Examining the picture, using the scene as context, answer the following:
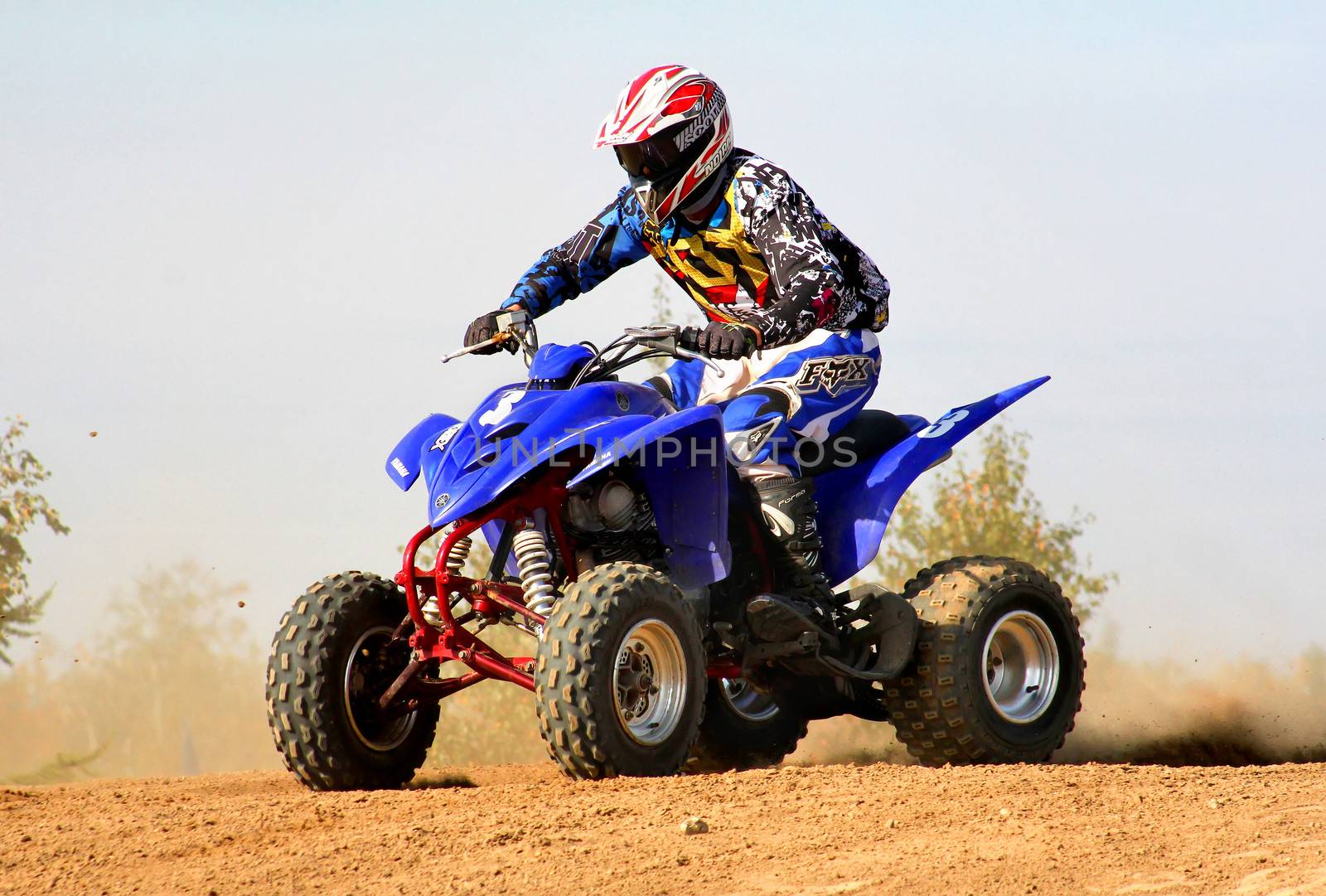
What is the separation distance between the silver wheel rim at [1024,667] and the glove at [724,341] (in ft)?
6.75

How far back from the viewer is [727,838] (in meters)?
4.99

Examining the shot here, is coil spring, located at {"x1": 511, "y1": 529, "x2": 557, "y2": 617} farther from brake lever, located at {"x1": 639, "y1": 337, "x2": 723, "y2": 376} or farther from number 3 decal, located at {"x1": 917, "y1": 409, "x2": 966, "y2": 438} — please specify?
number 3 decal, located at {"x1": 917, "y1": 409, "x2": 966, "y2": 438}

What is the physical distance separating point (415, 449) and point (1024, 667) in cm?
313

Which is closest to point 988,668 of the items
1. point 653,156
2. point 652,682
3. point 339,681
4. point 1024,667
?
point 1024,667

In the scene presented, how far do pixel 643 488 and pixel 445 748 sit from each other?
11816 mm

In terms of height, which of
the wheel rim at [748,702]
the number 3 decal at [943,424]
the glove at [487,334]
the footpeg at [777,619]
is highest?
the glove at [487,334]

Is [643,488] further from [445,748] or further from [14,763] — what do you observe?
[445,748]

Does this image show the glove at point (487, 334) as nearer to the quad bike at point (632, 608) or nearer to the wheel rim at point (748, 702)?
the quad bike at point (632, 608)

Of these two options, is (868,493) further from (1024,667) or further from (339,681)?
(339,681)

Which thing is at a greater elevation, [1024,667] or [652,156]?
[652,156]

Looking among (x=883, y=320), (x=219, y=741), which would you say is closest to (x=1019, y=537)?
(x=219, y=741)

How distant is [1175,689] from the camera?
10.1m

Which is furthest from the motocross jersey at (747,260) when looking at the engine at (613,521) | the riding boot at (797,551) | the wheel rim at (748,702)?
the wheel rim at (748,702)

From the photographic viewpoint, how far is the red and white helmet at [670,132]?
279 inches
